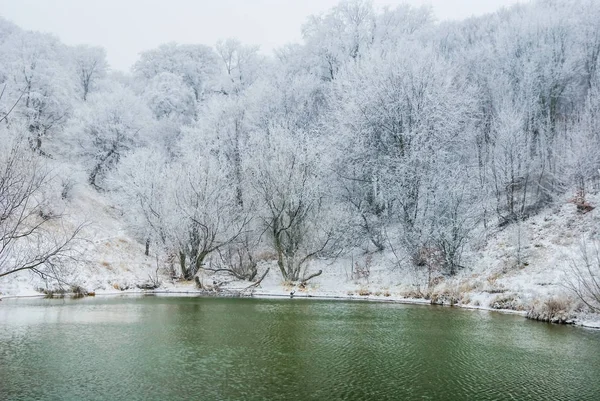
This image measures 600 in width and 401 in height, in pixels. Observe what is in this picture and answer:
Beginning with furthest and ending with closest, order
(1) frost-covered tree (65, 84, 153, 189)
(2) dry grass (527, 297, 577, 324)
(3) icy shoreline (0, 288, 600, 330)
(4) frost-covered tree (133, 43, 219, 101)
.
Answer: (4) frost-covered tree (133, 43, 219, 101), (1) frost-covered tree (65, 84, 153, 189), (3) icy shoreline (0, 288, 600, 330), (2) dry grass (527, 297, 577, 324)

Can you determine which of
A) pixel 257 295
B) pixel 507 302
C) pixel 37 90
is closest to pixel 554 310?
pixel 507 302

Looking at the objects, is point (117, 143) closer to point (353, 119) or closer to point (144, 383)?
point (353, 119)

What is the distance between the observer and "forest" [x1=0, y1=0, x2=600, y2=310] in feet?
91.5

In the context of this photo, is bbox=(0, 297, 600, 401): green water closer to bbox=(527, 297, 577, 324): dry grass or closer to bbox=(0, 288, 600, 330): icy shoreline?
bbox=(527, 297, 577, 324): dry grass

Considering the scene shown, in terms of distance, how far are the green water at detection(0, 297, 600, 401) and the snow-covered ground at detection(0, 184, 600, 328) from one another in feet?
9.23

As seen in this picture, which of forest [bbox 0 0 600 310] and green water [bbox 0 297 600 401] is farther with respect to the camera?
forest [bbox 0 0 600 310]

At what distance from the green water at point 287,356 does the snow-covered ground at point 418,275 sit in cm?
281

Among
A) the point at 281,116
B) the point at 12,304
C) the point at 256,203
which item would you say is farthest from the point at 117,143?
the point at 12,304

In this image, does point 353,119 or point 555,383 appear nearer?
point 555,383

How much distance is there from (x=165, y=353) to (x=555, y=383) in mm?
8386

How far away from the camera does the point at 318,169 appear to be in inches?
1209

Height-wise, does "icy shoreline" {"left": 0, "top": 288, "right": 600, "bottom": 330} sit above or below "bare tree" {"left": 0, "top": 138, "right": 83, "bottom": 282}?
below

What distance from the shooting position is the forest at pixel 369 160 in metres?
27.9

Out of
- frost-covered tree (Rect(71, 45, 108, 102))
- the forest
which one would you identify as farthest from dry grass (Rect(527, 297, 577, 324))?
frost-covered tree (Rect(71, 45, 108, 102))
